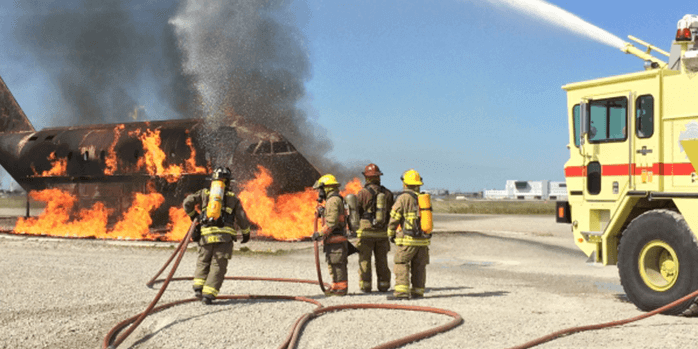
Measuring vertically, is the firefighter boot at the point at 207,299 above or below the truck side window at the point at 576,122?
below

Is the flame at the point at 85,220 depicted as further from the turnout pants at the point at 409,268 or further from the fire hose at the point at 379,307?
the turnout pants at the point at 409,268

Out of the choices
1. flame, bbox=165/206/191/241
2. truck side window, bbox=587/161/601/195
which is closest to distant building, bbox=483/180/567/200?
flame, bbox=165/206/191/241

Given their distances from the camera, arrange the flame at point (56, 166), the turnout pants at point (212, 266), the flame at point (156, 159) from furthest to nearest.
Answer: the flame at point (56, 166) < the flame at point (156, 159) < the turnout pants at point (212, 266)

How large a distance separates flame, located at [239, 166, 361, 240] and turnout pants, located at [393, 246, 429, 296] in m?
11.4

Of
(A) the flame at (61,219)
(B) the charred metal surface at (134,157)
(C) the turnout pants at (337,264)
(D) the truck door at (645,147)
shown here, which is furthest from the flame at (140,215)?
(D) the truck door at (645,147)

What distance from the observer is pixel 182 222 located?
79.4ft

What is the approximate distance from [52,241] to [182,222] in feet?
14.8

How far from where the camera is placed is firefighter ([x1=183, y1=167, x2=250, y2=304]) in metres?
10.5

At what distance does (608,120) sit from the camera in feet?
34.6

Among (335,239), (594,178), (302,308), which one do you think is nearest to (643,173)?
(594,178)

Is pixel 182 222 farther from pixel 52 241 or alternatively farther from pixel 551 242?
pixel 551 242

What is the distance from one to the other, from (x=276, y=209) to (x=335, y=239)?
10.9 metres

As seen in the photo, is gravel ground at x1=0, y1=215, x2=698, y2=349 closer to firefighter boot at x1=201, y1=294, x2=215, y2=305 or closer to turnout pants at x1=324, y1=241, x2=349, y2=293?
firefighter boot at x1=201, y1=294, x2=215, y2=305

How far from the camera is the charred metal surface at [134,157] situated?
73.4 ft
